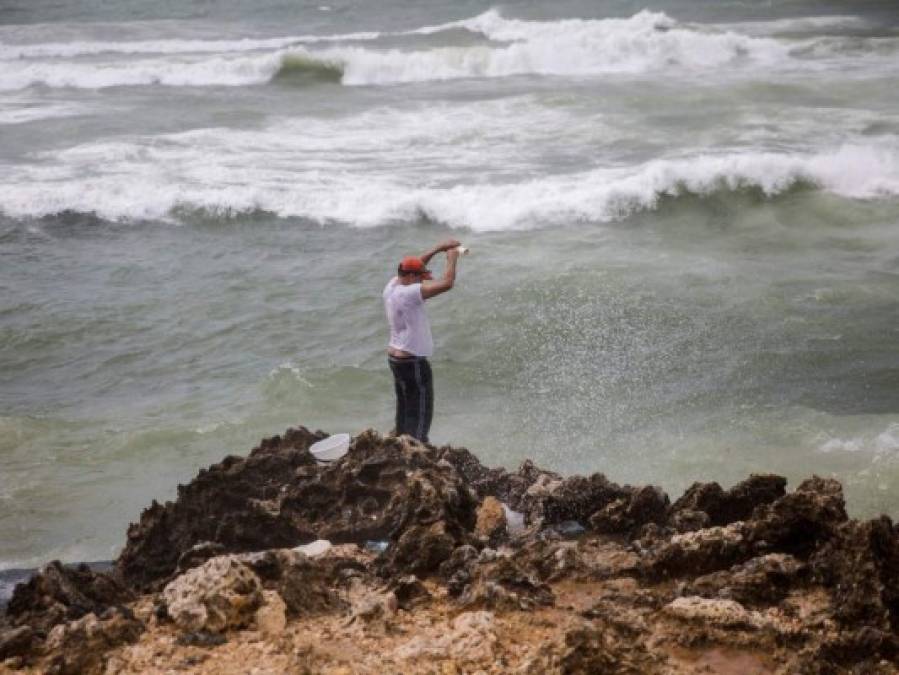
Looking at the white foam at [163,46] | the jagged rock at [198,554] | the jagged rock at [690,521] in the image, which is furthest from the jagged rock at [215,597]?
the white foam at [163,46]

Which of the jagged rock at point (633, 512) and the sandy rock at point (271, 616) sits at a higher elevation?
the sandy rock at point (271, 616)

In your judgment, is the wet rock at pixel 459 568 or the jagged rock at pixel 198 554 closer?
the wet rock at pixel 459 568

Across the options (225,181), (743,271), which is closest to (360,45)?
(225,181)

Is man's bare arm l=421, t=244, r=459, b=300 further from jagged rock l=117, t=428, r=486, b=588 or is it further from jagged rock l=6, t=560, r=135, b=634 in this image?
jagged rock l=6, t=560, r=135, b=634

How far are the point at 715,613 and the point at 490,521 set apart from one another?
5.91ft

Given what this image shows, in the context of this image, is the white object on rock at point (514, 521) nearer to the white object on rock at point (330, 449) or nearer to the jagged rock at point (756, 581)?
the white object on rock at point (330, 449)

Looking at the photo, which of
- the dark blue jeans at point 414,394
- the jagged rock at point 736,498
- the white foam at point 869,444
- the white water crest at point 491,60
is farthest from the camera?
the white water crest at point 491,60

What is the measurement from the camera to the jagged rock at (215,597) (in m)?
5.14

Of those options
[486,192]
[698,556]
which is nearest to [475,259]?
[486,192]

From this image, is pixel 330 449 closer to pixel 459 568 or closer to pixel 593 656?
pixel 459 568

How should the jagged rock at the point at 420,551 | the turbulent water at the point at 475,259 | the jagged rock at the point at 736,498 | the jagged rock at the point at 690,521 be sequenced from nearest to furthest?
the jagged rock at the point at 420,551 < the jagged rock at the point at 690,521 < the jagged rock at the point at 736,498 < the turbulent water at the point at 475,259

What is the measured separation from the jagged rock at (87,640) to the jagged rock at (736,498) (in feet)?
9.28

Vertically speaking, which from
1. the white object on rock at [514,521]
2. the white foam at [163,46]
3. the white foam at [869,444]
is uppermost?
the white foam at [163,46]

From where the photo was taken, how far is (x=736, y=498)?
617 centimetres
